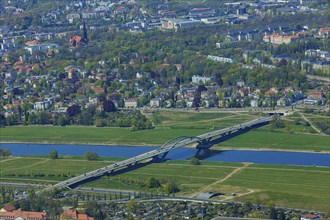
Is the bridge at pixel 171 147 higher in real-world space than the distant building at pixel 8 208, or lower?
lower

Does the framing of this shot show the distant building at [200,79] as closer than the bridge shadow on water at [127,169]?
No

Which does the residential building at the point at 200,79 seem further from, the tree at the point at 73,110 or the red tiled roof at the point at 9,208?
the red tiled roof at the point at 9,208

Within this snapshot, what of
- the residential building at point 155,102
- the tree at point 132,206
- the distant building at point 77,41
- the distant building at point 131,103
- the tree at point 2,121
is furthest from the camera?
the distant building at point 77,41

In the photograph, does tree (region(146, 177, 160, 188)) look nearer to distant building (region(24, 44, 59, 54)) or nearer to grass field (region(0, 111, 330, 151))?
grass field (region(0, 111, 330, 151))

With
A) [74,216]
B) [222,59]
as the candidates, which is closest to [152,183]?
[74,216]

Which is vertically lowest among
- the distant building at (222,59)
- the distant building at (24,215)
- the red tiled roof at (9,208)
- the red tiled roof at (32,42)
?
the distant building at (222,59)

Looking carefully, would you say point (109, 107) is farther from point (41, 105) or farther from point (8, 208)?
point (8, 208)

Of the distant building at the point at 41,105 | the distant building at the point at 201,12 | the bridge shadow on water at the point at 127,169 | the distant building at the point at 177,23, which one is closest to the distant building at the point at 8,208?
the bridge shadow on water at the point at 127,169

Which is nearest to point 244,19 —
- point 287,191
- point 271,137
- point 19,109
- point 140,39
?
point 140,39
